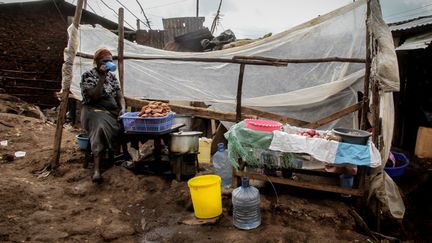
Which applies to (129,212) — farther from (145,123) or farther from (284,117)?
(284,117)

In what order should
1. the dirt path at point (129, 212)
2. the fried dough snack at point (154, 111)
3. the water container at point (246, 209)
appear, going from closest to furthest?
the dirt path at point (129, 212)
the water container at point (246, 209)
the fried dough snack at point (154, 111)

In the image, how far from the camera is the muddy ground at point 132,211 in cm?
318

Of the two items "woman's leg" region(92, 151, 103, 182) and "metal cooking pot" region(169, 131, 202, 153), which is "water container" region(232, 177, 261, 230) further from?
"woman's leg" region(92, 151, 103, 182)

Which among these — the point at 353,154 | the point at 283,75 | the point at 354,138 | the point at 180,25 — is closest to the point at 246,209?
the point at 353,154

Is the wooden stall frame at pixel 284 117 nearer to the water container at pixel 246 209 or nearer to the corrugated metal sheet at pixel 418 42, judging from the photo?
the water container at pixel 246 209

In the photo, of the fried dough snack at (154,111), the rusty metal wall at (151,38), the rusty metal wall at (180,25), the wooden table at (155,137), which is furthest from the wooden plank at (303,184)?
the rusty metal wall at (180,25)

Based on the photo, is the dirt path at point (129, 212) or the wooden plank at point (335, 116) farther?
the wooden plank at point (335, 116)

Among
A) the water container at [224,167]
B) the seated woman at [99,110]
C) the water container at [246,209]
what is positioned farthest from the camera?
the water container at [224,167]

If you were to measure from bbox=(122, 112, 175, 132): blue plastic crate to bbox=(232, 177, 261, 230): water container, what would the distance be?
149 centimetres

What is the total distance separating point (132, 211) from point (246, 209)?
1449 millimetres

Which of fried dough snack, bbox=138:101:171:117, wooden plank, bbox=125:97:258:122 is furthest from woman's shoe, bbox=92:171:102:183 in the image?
wooden plank, bbox=125:97:258:122

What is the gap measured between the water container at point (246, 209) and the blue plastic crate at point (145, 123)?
58.5 inches

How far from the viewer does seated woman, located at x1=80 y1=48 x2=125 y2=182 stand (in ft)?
14.5

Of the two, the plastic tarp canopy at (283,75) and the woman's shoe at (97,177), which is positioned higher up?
the plastic tarp canopy at (283,75)
